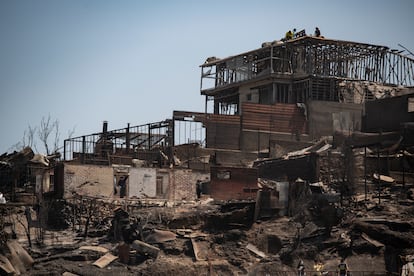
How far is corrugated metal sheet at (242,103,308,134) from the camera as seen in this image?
47312 mm

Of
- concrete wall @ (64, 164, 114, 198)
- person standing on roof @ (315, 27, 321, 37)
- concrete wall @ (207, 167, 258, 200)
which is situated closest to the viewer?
concrete wall @ (64, 164, 114, 198)

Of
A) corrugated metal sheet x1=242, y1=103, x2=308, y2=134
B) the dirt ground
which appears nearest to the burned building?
corrugated metal sheet x1=242, y1=103, x2=308, y2=134

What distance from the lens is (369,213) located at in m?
32.7

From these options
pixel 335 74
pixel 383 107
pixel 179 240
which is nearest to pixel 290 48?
pixel 335 74

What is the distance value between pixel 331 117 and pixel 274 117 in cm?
313

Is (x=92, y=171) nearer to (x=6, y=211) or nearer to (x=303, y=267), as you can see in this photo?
(x=6, y=211)

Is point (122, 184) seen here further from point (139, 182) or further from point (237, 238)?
point (237, 238)

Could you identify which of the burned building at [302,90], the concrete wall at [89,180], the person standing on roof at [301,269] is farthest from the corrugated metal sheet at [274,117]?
the person standing on roof at [301,269]

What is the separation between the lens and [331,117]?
47.1m

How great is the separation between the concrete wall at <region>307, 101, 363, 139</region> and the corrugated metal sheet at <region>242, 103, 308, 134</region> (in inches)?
23.2

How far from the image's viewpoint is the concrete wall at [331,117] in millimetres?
46750

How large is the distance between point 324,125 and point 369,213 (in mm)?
15269

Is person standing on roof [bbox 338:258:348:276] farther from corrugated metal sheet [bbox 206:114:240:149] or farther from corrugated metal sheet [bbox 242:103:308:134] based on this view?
corrugated metal sheet [bbox 242:103:308:134]

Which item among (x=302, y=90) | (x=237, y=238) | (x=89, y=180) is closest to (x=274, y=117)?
(x=302, y=90)
